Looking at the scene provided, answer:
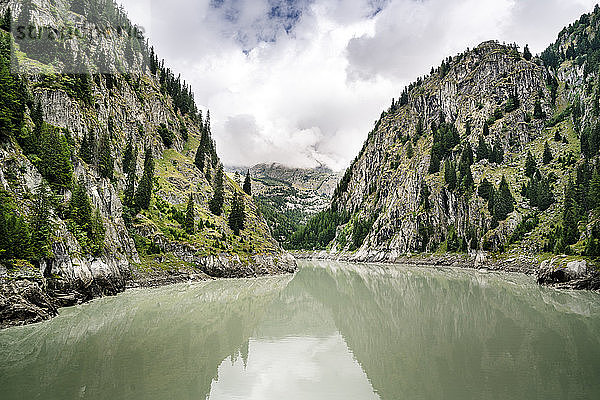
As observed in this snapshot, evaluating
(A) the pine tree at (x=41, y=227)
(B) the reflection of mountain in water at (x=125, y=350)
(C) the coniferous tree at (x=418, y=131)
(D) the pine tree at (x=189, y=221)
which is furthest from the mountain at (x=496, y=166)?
(A) the pine tree at (x=41, y=227)

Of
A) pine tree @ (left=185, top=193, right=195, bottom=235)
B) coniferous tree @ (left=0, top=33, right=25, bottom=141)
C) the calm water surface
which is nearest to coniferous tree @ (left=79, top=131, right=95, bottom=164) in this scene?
coniferous tree @ (left=0, top=33, right=25, bottom=141)

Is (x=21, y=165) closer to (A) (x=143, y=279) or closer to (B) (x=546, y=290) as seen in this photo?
(A) (x=143, y=279)

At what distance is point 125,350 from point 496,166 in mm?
131935

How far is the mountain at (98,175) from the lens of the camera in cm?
3441

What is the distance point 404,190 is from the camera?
509ft

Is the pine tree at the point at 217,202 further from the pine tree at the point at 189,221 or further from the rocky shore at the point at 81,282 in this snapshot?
the rocky shore at the point at 81,282

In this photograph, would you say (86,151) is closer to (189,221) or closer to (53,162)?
(53,162)

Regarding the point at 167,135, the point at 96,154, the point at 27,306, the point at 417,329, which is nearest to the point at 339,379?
the point at 417,329

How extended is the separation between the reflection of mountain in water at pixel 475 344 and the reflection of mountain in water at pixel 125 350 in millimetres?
8442

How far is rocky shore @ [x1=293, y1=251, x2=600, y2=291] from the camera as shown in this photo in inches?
1986

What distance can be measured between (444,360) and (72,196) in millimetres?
43788

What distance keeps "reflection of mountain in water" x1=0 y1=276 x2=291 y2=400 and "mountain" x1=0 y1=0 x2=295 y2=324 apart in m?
5.13

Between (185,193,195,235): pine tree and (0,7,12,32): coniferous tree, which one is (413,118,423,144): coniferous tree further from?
(0,7,12,32): coniferous tree

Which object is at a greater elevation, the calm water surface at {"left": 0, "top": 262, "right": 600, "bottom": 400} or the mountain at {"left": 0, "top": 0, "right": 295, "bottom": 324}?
the mountain at {"left": 0, "top": 0, "right": 295, "bottom": 324}
